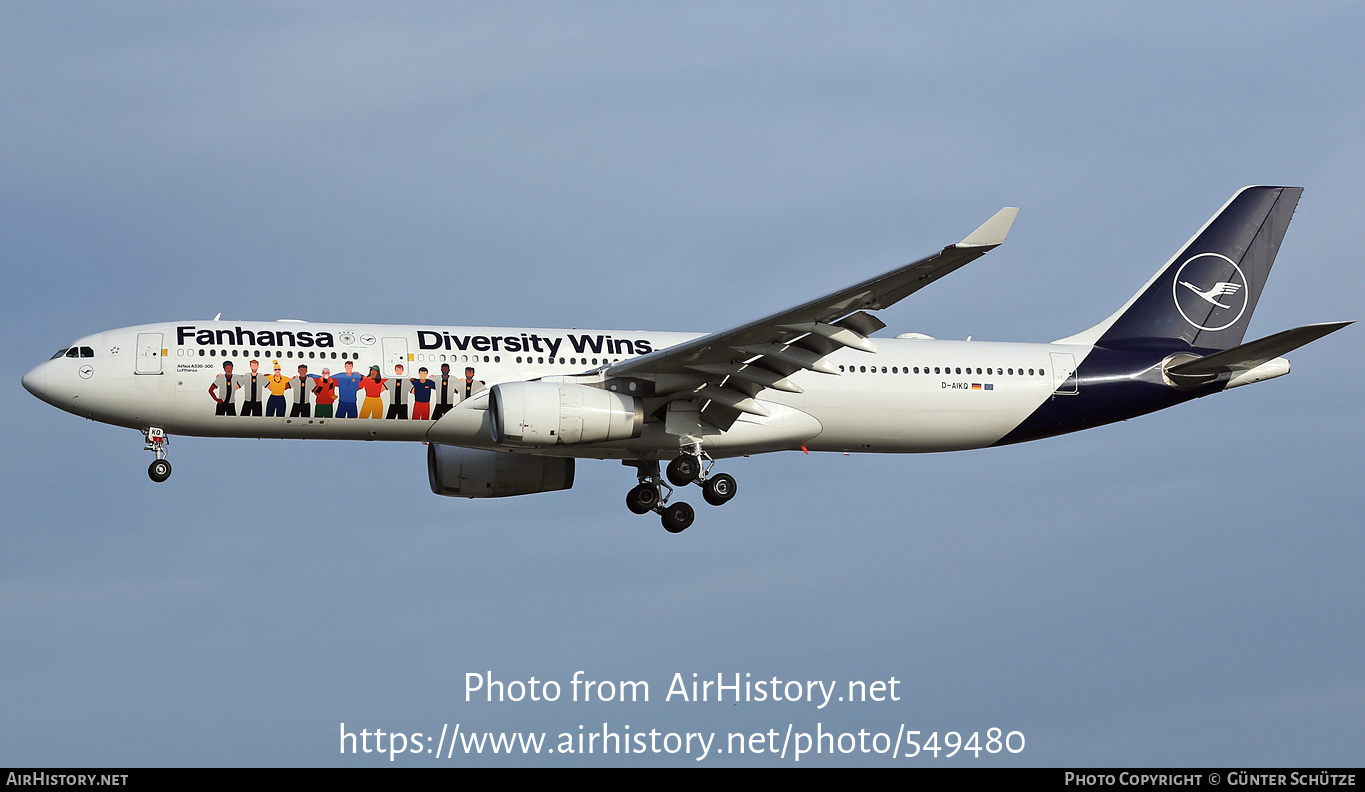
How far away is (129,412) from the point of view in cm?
3212

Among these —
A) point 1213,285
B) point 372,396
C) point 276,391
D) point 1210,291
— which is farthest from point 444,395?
point 1213,285

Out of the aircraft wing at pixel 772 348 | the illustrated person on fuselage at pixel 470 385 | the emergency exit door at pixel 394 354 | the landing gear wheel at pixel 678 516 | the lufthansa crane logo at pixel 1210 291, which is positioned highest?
the lufthansa crane logo at pixel 1210 291

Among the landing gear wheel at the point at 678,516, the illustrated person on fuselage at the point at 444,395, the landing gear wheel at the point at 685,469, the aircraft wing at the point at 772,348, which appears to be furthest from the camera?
the landing gear wheel at the point at 678,516

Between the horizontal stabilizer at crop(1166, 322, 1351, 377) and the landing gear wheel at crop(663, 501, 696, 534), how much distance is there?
11.5 meters

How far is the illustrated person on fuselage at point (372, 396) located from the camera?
105ft

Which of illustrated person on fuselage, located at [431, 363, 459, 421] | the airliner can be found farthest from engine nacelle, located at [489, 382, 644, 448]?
illustrated person on fuselage, located at [431, 363, 459, 421]

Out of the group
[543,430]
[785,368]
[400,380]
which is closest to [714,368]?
[785,368]

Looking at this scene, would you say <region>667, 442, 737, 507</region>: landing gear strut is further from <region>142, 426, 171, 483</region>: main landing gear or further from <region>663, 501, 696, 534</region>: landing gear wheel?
<region>142, 426, 171, 483</region>: main landing gear

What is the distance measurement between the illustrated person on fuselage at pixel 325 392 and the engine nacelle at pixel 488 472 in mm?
4523

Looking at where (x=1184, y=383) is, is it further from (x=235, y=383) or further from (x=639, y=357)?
(x=235, y=383)

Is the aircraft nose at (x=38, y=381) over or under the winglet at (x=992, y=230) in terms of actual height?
over

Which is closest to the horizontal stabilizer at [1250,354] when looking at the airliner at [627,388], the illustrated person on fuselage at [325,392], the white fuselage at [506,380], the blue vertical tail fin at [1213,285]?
the airliner at [627,388]

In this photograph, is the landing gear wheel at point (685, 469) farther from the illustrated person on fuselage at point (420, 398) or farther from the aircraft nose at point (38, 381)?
the aircraft nose at point (38, 381)

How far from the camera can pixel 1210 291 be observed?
38.8 meters
